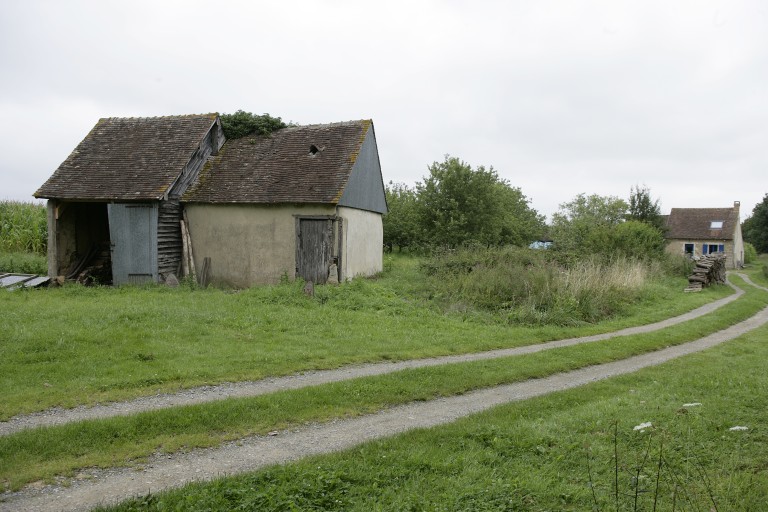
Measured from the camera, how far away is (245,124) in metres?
23.0

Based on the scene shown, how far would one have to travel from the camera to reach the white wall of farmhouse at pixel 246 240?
19359 millimetres

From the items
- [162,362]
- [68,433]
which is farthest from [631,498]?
[162,362]

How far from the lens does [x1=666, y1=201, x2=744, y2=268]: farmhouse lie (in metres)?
49.5

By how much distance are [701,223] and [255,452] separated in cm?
5662

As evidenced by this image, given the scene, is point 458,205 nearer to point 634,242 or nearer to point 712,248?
point 634,242

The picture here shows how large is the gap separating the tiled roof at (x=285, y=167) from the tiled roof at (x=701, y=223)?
39.7 meters

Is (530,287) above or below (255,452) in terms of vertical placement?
above

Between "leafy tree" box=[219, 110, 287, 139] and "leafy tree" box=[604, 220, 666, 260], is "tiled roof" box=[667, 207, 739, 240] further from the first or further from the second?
"leafy tree" box=[219, 110, 287, 139]

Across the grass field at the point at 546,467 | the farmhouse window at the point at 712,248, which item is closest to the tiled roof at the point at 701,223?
the farmhouse window at the point at 712,248

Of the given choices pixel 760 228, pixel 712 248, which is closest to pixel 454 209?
pixel 712 248

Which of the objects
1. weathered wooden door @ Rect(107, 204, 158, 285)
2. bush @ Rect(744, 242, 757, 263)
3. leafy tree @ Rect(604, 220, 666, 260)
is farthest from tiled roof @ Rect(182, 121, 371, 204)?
bush @ Rect(744, 242, 757, 263)

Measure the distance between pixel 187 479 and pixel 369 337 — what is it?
699 centimetres

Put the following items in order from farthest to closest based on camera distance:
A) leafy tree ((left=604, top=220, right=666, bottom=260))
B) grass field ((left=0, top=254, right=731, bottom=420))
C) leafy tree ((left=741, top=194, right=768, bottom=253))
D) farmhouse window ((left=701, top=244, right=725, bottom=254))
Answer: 1. leafy tree ((left=741, top=194, right=768, bottom=253))
2. farmhouse window ((left=701, top=244, right=725, bottom=254))
3. leafy tree ((left=604, top=220, right=666, bottom=260))
4. grass field ((left=0, top=254, right=731, bottom=420))

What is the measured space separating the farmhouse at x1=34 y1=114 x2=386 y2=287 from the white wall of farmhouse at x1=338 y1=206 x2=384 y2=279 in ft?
0.24
